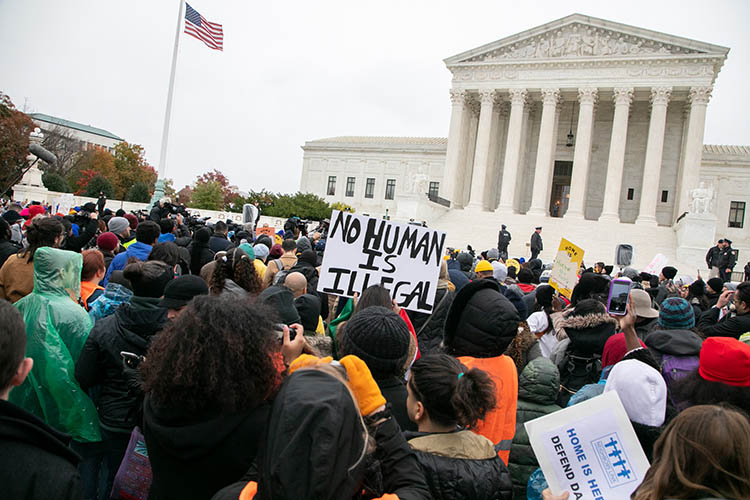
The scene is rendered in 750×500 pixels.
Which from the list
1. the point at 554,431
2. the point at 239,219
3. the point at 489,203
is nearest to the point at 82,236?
the point at 554,431

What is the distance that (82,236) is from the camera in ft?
25.1

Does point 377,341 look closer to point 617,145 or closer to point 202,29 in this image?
point 202,29

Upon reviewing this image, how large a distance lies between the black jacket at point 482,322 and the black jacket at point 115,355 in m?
1.99

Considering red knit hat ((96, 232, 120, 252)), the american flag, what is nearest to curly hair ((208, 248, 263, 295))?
red knit hat ((96, 232, 120, 252))

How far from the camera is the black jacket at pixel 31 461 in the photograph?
5.62 ft

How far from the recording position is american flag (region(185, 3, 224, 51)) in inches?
945

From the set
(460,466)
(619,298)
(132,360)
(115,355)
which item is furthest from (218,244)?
(460,466)

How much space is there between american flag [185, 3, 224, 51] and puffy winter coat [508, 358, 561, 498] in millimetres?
24382

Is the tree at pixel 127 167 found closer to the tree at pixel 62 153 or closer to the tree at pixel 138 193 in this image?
the tree at pixel 62 153

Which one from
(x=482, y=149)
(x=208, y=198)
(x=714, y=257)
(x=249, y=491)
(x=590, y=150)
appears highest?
(x=590, y=150)

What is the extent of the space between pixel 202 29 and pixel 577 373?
80.9 feet

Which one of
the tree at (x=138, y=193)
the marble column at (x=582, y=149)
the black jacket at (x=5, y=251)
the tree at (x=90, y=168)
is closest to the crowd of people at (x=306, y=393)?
the black jacket at (x=5, y=251)

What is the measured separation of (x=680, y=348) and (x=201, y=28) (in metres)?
25.4

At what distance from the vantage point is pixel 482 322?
11.5ft
